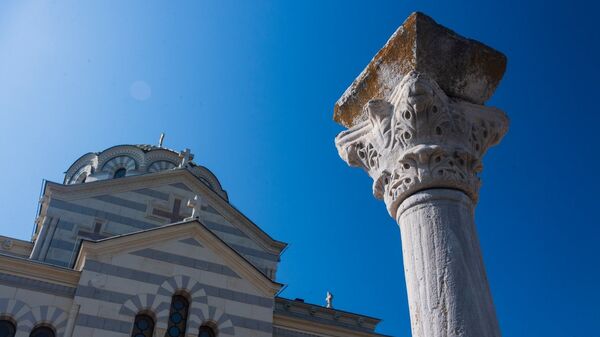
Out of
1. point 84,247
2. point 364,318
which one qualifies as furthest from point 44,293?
point 364,318

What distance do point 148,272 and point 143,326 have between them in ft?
3.72

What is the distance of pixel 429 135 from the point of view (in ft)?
13.5

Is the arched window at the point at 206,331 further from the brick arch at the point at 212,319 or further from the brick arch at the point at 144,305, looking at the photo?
the brick arch at the point at 144,305

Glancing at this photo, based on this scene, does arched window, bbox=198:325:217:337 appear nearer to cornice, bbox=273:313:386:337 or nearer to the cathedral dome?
cornice, bbox=273:313:386:337

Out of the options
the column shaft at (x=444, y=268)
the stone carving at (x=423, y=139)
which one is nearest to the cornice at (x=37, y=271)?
the stone carving at (x=423, y=139)

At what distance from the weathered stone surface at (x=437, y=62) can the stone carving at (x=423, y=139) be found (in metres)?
0.12

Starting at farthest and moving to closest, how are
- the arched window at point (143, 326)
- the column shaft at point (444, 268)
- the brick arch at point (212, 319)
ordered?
the brick arch at point (212, 319), the arched window at point (143, 326), the column shaft at point (444, 268)

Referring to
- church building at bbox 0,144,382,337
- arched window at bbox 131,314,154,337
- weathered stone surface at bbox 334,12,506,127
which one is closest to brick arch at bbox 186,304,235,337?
church building at bbox 0,144,382,337

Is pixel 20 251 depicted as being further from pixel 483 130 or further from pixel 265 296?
pixel 483 130

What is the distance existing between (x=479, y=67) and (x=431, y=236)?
1553mm

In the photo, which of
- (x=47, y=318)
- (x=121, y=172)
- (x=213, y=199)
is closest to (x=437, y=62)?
(x=47, y=318)

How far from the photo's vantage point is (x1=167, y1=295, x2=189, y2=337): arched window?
11.3 meters

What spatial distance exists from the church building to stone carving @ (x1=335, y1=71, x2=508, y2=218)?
8125 mm

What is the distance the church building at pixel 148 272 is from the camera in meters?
10.8
